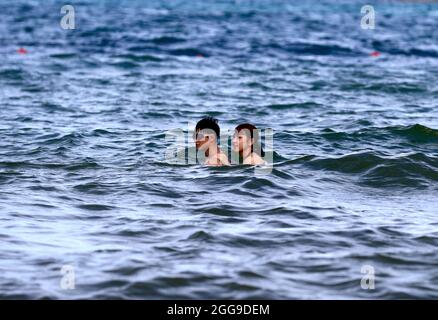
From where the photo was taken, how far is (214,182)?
1113 centimetres

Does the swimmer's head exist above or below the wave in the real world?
above

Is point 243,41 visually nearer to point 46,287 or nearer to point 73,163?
point 73,163

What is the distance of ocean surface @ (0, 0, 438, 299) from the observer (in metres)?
7.46

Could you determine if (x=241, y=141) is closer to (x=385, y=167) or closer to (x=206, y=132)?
(x=206, y=132)

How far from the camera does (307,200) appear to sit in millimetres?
10258

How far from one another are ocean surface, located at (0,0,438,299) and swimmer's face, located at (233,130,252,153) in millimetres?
431

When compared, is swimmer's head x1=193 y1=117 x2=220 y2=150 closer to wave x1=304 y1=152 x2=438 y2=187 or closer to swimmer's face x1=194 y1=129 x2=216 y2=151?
swimmer's face x1=194 y1=129 x2=216 y2=151

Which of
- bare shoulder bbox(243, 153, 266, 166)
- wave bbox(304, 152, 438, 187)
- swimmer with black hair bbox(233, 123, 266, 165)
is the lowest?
wave bbox(304, 152, 438, 187)

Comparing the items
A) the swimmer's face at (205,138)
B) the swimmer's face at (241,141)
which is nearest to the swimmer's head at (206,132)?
the swimmer's face at (205,138)

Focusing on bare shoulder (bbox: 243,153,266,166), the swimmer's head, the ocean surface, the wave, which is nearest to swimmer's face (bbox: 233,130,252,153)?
bare shoulder (bbox: 243,153,266,166)

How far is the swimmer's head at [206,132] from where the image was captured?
38.4 ft

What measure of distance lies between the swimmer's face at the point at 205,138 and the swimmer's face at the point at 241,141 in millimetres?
316

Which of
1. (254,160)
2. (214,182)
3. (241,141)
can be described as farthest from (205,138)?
(214,182)

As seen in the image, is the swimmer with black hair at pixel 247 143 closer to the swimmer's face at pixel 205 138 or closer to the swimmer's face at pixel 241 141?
the swimmer's face at pixel 241 141
